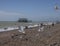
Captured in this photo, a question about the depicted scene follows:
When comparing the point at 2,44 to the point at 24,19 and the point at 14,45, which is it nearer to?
the point at 14,45

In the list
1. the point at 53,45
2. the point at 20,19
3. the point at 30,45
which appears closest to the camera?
the point at 53,45

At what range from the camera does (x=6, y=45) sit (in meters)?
12.0

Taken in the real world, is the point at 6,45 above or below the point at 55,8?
below

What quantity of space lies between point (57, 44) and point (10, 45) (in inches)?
142

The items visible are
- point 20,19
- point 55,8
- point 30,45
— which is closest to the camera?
point 30,45

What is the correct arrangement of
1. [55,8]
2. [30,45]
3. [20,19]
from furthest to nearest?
[20,19], [55,8], [30,45]

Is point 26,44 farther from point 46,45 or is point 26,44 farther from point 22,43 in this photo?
point 46,45

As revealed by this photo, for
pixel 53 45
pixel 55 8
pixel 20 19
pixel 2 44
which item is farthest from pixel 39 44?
pixel 20 19

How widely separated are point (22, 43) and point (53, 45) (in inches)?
108

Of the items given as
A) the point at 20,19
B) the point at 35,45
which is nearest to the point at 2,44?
the point at 35,45

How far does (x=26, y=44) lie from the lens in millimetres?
11938

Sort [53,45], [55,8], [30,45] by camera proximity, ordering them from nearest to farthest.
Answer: [53,45] → [30,45] → [55,8]

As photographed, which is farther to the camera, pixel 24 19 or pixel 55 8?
pixel 24 19

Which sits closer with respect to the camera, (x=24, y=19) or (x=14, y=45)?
(x=14, y=45)
